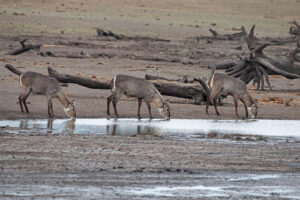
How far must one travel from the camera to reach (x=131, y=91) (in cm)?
1794

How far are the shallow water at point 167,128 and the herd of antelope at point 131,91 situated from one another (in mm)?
714

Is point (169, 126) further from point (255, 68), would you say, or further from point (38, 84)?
point (255, 68)

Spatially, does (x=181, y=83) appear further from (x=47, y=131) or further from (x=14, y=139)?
(x=14, y=139)

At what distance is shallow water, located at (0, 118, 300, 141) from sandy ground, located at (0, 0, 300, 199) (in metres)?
0.80

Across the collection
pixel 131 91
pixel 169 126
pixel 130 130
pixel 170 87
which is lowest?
pixel 169 126

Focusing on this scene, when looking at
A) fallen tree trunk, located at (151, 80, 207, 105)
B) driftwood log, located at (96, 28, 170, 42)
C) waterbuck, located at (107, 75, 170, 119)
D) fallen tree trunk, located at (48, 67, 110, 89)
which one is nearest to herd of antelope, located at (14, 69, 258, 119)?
waterbuck, located at (107, 75, 170, 119)

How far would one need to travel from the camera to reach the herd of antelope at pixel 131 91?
664 inches

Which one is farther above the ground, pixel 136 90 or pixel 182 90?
pixel 136 90

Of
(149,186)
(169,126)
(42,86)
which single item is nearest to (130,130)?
(169,126)

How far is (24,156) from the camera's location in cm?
1034

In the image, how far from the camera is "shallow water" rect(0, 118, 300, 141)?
14.0 m

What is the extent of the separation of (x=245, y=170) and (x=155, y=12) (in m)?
44.9

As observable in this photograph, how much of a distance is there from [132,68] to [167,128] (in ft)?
39.0

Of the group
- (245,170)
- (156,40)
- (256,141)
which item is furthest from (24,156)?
(156,40)
